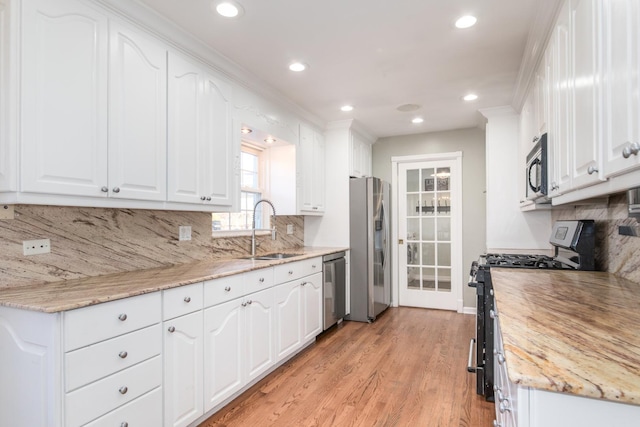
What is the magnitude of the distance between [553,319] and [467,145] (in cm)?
394

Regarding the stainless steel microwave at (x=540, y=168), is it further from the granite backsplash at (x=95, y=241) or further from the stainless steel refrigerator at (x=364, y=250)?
the granite backsplash at (x=95, y=241)

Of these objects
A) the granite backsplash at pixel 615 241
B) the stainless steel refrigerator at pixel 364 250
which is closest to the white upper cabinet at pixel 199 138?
the stainless steel refrigerator at pixel 364 250

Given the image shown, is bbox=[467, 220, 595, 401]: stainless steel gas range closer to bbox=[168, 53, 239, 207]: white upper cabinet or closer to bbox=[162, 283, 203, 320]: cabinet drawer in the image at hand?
bbox=[162, 283, 203, 320]: cabinet drawer

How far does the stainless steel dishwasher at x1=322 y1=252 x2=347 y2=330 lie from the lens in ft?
12.3

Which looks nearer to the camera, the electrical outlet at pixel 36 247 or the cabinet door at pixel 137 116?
the electrical outlet at pixel 36 247

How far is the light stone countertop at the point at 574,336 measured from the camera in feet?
2.43

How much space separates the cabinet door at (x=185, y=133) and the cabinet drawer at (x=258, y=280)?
642 millimetres

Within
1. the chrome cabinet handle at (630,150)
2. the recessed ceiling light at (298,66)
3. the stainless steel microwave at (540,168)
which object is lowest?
the chrome cabinet handle at (630,150)

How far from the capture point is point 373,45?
2.49 metres

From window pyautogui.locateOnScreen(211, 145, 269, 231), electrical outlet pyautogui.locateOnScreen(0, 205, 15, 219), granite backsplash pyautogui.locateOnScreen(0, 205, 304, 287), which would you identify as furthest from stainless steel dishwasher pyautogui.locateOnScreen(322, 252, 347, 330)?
electrical outlet pyautogui.locateOnScreen(0, 205, 15, 219)

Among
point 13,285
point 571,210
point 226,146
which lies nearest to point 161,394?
point 13,285

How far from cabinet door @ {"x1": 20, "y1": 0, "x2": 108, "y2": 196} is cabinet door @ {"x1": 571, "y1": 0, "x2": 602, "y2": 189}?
2.19 metres

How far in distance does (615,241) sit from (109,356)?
8.88 feet

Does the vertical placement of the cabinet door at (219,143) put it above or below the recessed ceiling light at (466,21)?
below
